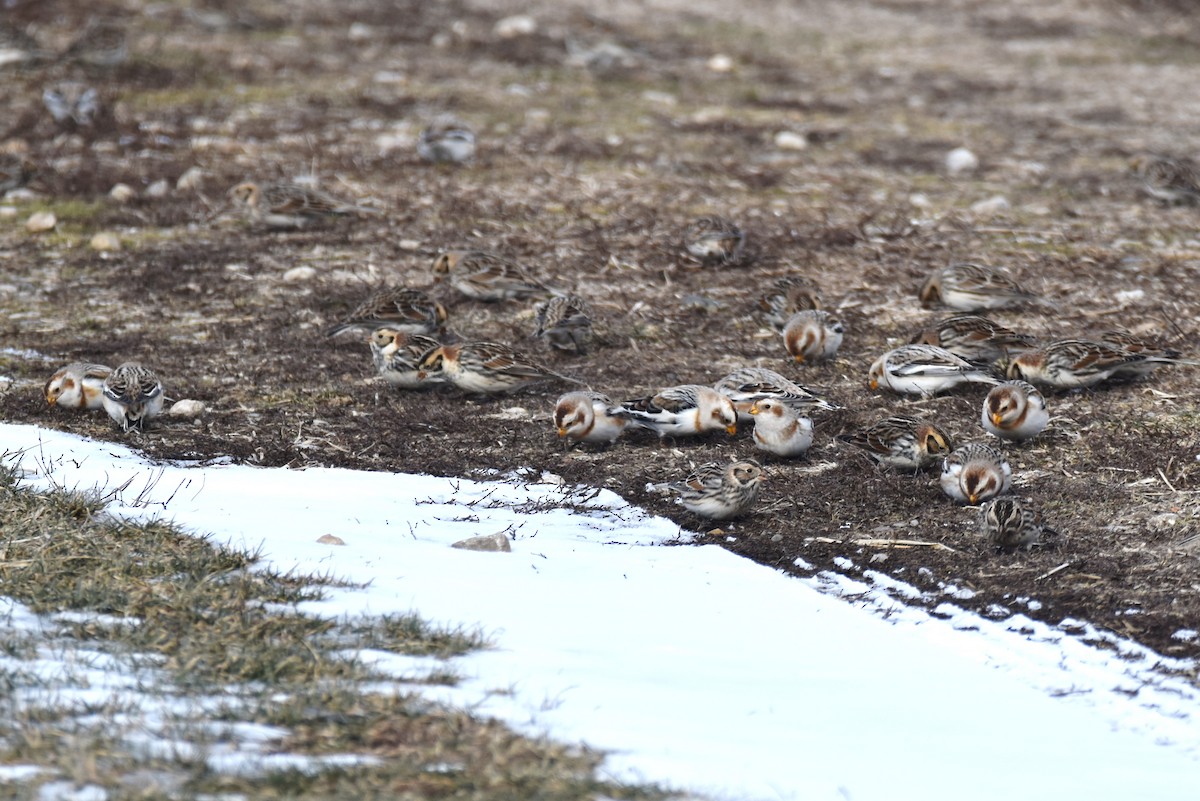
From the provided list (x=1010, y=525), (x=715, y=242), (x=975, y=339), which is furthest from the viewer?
(x=715, y=242)

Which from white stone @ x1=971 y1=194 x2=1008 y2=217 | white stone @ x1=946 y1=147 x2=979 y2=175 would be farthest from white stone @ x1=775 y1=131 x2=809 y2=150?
white stone @ x1=971 y1=194 x2=1008 y2=217

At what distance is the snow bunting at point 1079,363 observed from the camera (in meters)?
8.58

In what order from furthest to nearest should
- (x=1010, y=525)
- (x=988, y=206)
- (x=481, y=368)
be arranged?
(x=988, y=206) < (x=481, y=368) < (x=1010, y=525)

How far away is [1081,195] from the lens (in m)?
14.2

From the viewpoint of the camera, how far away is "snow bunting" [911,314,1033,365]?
943cm

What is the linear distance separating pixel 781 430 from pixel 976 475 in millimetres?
1273

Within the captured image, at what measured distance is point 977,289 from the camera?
10.4 metres

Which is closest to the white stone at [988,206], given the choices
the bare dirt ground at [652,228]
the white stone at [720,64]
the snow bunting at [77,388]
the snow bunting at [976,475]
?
the bare dirt ground at [652,228]

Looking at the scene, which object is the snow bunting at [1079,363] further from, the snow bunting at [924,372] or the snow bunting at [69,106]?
the snow bunting at [69,106]

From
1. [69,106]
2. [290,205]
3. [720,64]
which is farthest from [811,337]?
[720,64]

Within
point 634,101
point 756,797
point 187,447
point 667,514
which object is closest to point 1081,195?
point 634,101

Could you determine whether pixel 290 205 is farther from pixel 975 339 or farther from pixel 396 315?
pixel 975 339

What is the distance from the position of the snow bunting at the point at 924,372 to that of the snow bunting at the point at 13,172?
9.75m

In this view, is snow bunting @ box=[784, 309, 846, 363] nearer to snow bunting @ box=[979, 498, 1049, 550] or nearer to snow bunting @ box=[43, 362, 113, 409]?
snow bunting @ box=[979, 498, 1049, 550]
